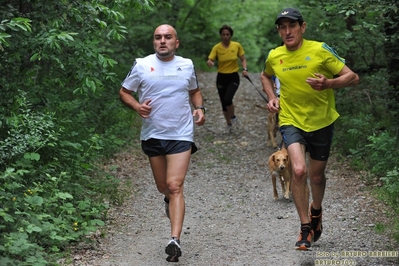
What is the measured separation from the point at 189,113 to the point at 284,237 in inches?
83.9

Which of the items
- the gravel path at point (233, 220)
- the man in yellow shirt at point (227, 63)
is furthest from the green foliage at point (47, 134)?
the man in yellow shirt at point (227, 63)

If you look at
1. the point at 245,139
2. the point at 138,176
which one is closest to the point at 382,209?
the point at 138,176

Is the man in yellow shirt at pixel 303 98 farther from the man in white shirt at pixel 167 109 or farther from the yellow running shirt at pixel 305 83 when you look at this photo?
the man in white shirt at pixel 167 109

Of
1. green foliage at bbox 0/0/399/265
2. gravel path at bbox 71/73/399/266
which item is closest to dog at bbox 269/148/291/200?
gravel path at bbox 71/73/399/266

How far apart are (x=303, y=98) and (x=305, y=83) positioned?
0.16 meters

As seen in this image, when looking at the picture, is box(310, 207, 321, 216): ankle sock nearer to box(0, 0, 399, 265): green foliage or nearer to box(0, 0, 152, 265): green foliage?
box(0, 0, 399, 265): green foliage

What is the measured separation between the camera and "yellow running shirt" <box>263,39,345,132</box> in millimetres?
6758

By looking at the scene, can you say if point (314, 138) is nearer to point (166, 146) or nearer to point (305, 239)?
point (305, 239)

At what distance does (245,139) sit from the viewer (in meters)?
15.7

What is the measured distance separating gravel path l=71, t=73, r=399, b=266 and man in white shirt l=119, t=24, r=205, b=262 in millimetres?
881

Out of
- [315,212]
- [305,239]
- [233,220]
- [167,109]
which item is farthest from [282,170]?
[167,109]

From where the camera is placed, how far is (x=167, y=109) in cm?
701

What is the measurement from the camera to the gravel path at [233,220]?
7.16 meters

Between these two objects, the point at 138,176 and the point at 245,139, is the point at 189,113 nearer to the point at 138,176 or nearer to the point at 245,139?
the point at 138,176
